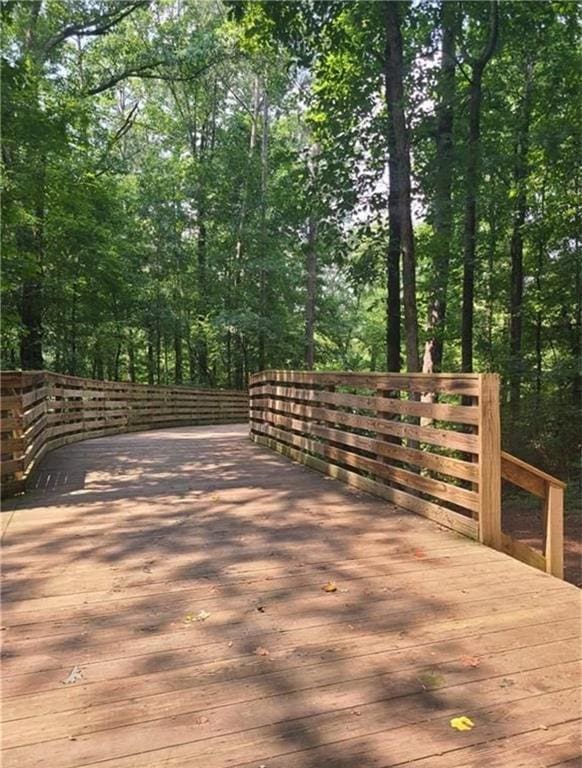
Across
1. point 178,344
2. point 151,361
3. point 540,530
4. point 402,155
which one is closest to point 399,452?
point 540,530

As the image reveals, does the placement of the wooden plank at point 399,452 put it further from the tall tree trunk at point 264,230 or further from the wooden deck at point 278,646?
the tall tree trunk at point 264,230

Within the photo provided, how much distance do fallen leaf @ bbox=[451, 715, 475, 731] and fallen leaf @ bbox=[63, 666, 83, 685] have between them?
1.27m

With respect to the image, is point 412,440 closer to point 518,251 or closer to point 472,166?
point 472,166

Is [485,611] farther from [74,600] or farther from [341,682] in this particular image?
[74,600]

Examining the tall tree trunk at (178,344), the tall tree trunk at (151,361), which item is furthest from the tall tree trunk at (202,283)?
the tall tree trunk at (151,361)

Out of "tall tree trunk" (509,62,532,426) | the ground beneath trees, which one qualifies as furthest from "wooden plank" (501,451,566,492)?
"tall tree trunk" (509,62,532,426)

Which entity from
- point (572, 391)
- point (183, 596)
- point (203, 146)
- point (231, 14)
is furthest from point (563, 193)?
point (203, 146)

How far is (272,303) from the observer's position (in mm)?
19625

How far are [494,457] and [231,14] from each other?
7579 mm

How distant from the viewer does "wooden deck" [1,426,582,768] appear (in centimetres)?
166

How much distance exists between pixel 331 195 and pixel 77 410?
17.4ft

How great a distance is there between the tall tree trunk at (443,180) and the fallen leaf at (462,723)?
7.48 metres

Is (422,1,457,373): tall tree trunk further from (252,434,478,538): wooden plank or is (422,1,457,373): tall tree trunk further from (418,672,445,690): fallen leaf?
(418,672,445,690): fallen leaf

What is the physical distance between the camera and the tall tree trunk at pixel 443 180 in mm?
7867
